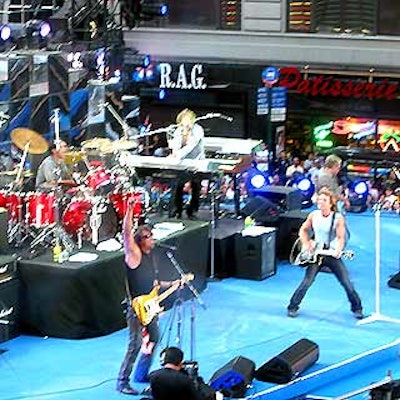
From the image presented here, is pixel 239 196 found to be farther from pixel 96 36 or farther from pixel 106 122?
pixel 96 36

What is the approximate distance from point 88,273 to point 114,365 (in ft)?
4.25

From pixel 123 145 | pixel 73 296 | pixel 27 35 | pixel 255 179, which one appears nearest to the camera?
pixel 73 296

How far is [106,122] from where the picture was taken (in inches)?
966

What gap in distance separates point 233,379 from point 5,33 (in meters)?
12.7

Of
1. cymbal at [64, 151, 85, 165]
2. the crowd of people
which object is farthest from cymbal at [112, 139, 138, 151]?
the crowd of people

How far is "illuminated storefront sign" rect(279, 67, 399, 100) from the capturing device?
27.2 m

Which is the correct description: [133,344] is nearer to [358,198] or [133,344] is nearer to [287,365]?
[287,365]

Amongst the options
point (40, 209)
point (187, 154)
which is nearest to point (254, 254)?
point (187, 154)

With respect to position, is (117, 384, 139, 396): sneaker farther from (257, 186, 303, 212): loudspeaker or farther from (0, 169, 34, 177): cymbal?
(257, 186, 303, 212): loudspeaker

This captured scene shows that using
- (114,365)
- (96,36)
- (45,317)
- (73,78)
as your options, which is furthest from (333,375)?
(96,36)

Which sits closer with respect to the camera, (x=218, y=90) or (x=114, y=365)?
(x=114, y=365)

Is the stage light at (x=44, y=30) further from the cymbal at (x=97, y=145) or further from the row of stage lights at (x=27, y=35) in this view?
the cymbal at (x=97, y=145)

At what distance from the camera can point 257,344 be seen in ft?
52.5

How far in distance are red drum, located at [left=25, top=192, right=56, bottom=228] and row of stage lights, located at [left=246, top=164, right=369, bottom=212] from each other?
6.47 m
